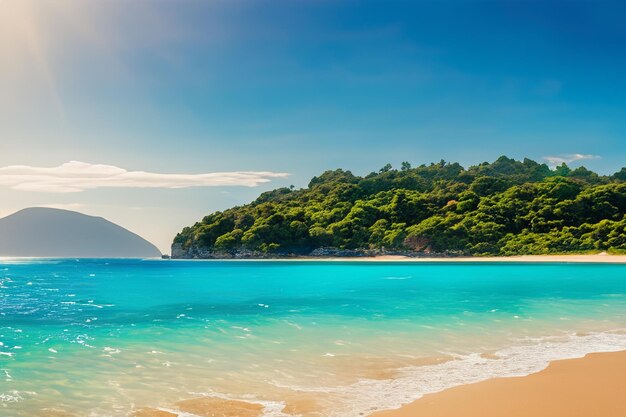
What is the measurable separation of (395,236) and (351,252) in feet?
48.8

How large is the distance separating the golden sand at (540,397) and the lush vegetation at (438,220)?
9707 centimetres

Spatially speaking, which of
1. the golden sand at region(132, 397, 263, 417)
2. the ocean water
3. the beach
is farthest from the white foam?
the beach

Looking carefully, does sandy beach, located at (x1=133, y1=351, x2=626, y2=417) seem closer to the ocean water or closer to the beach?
Answer: the ocean water

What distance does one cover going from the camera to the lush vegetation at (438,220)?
107 m

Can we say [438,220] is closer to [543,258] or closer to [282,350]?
[543,258]

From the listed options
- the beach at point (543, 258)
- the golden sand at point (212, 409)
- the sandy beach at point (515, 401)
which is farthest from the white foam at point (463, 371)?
the beach at point (543, 258)

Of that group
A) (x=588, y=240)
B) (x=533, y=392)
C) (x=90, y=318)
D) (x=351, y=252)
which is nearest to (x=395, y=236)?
(x=351, y=252)

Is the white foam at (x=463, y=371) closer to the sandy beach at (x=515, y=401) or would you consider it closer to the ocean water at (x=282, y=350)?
the ocean water at (x=282, y=350)

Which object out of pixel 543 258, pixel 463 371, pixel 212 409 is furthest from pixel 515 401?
pixel 543 258

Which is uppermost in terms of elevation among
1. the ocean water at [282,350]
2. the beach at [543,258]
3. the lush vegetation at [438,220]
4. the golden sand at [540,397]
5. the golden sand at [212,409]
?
the lush vegetation at [438,220]

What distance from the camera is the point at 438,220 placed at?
12031cm

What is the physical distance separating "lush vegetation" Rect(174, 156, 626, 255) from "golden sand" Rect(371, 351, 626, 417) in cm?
9707

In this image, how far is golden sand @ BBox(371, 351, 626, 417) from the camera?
7.76m

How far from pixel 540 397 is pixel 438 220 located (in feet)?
377
